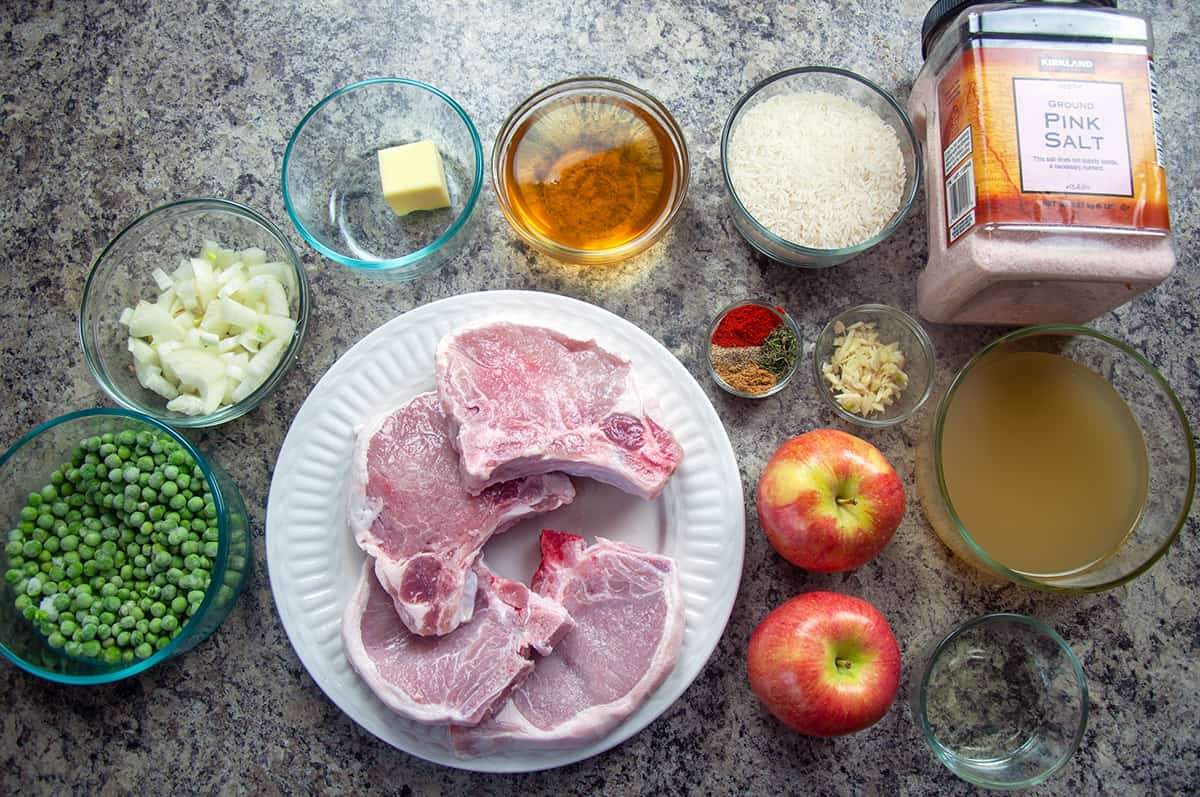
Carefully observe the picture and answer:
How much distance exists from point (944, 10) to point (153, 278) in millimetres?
1885

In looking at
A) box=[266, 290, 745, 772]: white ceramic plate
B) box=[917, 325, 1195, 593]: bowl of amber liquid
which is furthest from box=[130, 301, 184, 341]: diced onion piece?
box=[917, 325, 1195, 593]: bowl of amber liquid

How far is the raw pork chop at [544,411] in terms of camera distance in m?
1.68

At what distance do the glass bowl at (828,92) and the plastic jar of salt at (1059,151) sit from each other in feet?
0.52

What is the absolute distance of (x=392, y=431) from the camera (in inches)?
69.2

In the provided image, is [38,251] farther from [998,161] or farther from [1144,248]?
[1144,248]

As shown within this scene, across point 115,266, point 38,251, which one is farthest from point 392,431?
point 38,251

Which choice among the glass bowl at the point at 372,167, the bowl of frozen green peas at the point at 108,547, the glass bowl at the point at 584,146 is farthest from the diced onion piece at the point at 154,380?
the glass bowl at the point at 584,146

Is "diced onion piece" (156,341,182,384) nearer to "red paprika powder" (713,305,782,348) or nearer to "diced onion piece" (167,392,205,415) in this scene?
"diced onion piece" (167,392,205,415)

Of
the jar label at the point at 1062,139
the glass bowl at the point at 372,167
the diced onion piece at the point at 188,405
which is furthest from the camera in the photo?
the glass bowl at the point at 372,167

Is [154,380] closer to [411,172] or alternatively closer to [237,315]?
[237,315]

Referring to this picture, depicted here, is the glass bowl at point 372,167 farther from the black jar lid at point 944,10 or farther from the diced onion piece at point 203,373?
the black jar lid at point 944,10

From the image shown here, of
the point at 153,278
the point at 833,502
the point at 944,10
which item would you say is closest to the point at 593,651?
the point at 833,502

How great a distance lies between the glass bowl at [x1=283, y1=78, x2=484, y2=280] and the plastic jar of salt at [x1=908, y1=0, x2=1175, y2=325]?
1077 mm

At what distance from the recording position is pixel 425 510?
1728 mm
